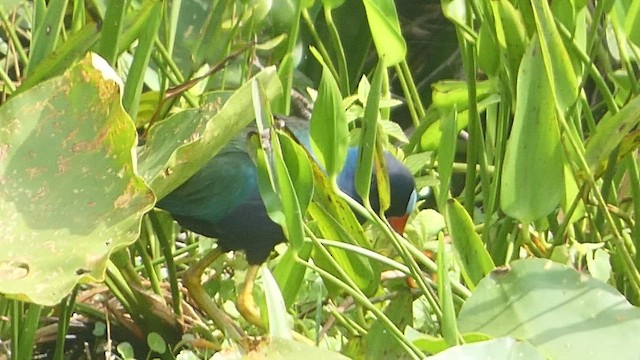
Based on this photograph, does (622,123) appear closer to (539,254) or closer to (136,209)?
(539,254)

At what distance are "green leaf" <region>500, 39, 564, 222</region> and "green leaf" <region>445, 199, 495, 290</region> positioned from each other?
0.13 ft

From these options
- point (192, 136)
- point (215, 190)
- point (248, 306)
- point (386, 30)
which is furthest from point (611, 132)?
point (215, 190)

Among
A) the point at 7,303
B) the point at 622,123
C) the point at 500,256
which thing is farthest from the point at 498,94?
the point at 7,303

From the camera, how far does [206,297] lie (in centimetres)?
109

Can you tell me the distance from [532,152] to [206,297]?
519mm

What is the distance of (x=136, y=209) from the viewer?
562 millimetres

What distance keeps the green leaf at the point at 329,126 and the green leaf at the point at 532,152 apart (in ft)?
0.41

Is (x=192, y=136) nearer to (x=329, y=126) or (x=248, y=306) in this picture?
(x=329, y=126)

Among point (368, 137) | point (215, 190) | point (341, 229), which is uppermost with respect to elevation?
point (368, 137)

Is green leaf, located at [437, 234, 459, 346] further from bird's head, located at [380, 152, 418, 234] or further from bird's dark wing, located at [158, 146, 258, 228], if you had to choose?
bird's head, located at [380, 152, 418, 234]

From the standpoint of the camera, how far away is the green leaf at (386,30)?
0.71m

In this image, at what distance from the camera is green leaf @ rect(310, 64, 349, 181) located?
59 centimetres

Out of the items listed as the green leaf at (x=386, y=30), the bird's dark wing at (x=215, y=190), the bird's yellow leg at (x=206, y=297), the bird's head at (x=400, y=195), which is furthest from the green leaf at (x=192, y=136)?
the bird's head at (x=400, y=195)

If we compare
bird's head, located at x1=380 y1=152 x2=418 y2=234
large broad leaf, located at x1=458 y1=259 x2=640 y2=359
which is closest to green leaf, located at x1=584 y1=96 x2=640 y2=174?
large broad leaf, located at x1=458 y1=259 x2=640 y2=359
